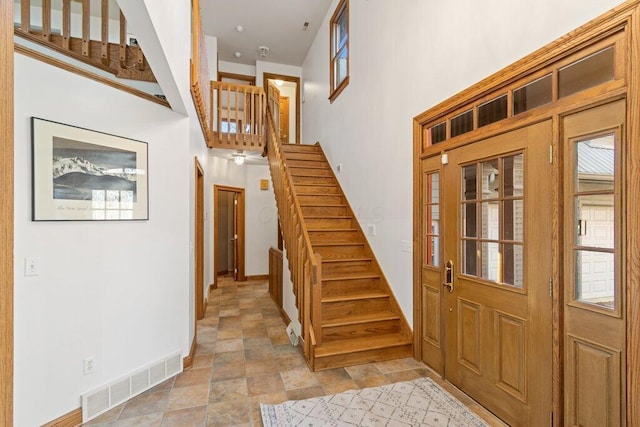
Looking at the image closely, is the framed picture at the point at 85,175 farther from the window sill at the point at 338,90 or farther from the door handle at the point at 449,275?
the window sill at the point at 338,90

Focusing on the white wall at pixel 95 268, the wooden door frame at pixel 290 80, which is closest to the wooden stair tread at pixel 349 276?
the white wall at pixel 95 268

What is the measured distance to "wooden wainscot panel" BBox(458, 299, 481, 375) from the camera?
2.39 metres

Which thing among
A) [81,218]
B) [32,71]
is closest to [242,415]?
[81,218]

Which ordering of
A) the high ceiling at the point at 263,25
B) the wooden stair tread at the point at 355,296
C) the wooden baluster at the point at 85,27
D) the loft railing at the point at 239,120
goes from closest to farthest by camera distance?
1. the wooden baluster at the point at 85,27
2. the wooden stair tread at the point at 355,296
3. the loft railing at the point at 239,120
4. the high ceiling at the point at 263,25

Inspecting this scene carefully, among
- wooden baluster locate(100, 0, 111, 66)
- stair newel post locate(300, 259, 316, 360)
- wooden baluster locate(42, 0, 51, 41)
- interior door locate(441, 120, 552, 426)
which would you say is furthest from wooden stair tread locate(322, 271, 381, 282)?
wooden baluster locate(42, 0, 51, 41)

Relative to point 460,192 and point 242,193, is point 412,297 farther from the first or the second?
point 242,193

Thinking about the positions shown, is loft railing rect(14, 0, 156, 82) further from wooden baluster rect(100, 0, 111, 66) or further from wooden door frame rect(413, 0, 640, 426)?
wooden door frame rect(413, 0, 640, 426)

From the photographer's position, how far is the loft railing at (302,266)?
293cm

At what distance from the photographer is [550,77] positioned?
6.15ft

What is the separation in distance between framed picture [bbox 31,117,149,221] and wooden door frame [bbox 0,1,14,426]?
181 centimetres

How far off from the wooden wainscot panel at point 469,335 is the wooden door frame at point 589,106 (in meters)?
0.59

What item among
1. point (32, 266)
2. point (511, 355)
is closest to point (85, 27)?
point (32, 266)

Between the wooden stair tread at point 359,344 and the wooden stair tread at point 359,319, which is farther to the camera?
the wooden stair tread at point 359,319

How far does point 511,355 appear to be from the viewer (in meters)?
2.12
